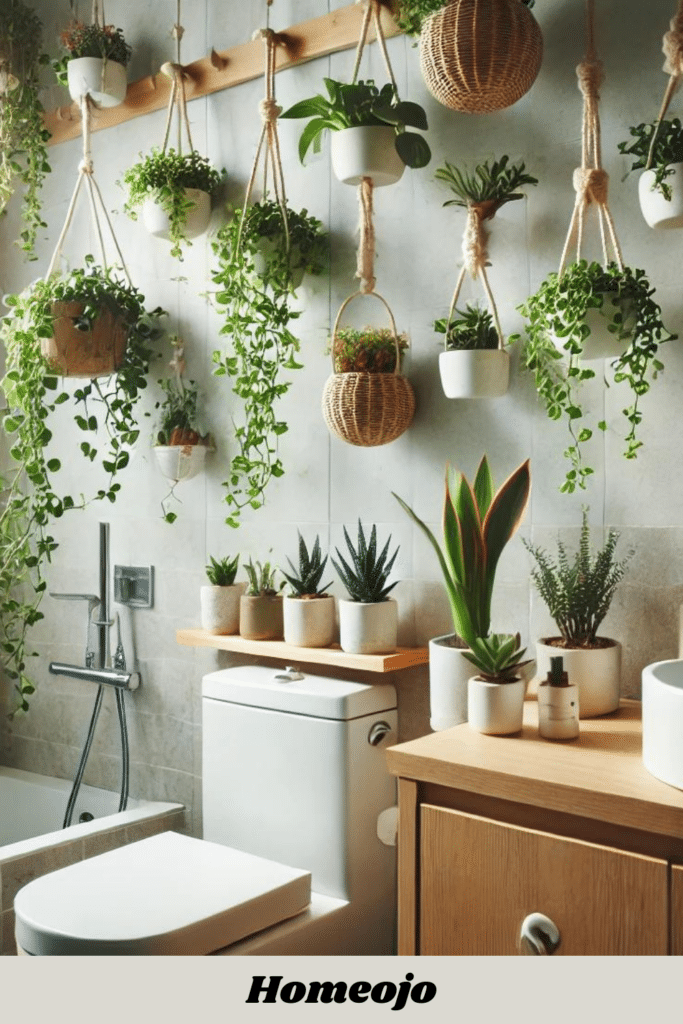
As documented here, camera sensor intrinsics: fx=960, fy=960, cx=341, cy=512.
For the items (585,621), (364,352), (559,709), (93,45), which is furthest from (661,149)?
(93,45)

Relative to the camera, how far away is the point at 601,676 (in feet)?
5.01

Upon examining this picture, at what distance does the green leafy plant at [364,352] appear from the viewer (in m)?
1.88

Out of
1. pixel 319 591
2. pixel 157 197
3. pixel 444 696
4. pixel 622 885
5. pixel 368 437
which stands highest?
pixel 157 197

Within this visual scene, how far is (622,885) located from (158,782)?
151cm

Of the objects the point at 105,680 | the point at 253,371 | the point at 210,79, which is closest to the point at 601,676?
the point at 253,371

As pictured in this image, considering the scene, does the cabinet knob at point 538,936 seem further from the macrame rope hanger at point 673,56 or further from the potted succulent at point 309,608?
the macrame rope hanger at point 673,56

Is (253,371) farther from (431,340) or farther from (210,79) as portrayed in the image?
(210,79)

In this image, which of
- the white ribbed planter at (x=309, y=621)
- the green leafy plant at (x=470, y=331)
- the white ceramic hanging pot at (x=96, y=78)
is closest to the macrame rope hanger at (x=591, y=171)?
the green leafy plant at (x=470, y=331)

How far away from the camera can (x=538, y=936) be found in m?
1.21

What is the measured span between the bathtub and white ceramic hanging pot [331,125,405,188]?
4.94 ft

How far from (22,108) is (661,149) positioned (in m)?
1.78

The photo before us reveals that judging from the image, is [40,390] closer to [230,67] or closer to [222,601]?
[222,601]

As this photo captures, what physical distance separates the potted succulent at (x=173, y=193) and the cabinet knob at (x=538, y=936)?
1.55 m

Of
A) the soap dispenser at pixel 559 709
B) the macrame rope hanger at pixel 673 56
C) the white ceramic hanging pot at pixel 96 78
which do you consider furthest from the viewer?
the white ceramic hanging pot at pixel 96 78
